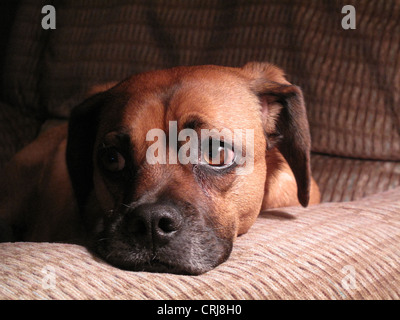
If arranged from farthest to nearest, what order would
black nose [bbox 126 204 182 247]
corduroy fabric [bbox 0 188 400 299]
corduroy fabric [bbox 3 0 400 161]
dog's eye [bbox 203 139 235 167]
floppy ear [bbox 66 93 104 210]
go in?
corduroy fabric [bbox 3 0 400 161] → floppy ear [bbox 66 93 104 210] → dog's eye [bbox 203 139 235 167] → black nose [bbox 126 204 182 247] → corduroy fabric [bbox 0 188 400 299]

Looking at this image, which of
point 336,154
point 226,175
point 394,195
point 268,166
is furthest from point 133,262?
point 336,154

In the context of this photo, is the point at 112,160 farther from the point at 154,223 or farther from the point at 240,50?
the point at 240,50

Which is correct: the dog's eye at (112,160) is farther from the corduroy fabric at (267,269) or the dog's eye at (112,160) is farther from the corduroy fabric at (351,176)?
the corduroy fabric at (351,176)

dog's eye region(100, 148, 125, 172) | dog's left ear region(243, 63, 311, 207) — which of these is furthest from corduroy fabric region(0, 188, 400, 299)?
dog's eye region(100, 148, 125, 172)

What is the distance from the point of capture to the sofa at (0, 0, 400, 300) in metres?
0.95

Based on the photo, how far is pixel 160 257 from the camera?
1.13m

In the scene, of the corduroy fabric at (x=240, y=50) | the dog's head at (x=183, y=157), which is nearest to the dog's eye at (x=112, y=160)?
the dog's head at (x=183, y=157)

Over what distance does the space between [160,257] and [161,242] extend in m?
0.03

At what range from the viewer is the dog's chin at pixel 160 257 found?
112cm

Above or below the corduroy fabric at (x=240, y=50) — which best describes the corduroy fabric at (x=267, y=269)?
below

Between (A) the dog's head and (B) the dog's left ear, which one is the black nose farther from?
(B) the dog's left ear

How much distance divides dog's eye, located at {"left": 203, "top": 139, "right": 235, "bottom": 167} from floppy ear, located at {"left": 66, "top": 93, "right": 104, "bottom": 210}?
1.61 feet

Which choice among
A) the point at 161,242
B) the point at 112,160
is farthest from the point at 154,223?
the point at 112,160

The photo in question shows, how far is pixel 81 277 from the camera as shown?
0.89m
